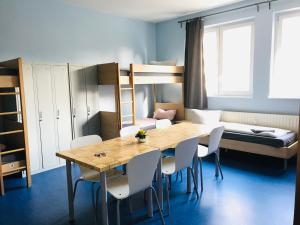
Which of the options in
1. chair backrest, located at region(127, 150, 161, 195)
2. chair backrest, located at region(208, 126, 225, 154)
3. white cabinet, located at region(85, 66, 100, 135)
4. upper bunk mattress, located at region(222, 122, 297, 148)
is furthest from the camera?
white cabinet, located at region(85, 66, 100, 135)

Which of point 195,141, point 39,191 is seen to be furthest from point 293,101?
point 39,191

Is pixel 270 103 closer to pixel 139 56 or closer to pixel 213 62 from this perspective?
pixel 213 62

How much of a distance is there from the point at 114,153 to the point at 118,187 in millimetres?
308

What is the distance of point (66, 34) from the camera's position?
13.9 ft

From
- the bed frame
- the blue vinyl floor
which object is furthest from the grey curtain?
the blue vinyl floor

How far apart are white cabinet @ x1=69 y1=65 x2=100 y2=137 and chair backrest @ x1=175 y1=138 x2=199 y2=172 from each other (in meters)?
2.34

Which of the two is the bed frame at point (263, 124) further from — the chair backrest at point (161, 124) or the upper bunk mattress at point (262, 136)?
the chair backrest at point (161, 124)

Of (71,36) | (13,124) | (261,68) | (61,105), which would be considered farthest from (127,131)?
(261,68)

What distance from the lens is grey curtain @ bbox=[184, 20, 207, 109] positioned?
16.3ft

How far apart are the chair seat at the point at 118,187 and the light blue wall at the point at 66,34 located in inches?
98.7

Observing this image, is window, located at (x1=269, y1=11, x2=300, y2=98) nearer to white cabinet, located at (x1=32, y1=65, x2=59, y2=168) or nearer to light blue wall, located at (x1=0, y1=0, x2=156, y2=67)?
light blue wall, located at (x1=0, y1=0, x2=156, y2=67)

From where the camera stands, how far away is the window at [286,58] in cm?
408

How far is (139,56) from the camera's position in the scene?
5516mm

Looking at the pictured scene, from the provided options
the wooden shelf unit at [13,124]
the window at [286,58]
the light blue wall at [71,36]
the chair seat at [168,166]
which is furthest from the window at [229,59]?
the wooden shelf unit at [13,124]
